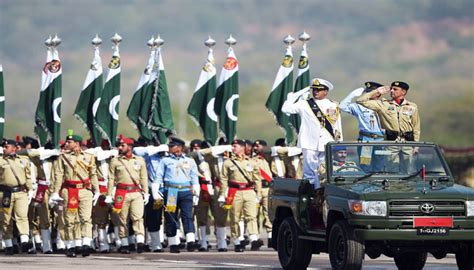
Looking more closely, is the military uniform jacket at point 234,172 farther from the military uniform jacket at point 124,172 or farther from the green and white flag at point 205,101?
the green and white flag at point 205,101

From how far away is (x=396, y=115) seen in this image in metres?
19.8

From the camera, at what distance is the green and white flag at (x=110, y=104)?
2773cm

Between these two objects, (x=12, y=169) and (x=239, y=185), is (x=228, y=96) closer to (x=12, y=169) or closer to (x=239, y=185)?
(x=239, y=185)

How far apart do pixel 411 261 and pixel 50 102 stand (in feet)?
35.1

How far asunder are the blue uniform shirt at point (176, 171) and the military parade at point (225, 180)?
0.02m

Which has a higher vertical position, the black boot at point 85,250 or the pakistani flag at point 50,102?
the pakistani flag at point 50,102

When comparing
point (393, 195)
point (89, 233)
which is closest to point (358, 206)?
point (393, 195)

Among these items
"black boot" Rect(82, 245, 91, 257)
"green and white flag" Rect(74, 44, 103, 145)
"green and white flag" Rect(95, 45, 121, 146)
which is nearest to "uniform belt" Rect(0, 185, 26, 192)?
"black boot" Rect(82, 245, 91, 257)

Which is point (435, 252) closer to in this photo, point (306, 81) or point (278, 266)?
point (278, 266)

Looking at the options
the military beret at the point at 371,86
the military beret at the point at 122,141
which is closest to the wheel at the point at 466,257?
the military beret at the point at 371,86

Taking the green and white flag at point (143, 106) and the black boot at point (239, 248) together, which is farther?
the green and white flag at point (143, 106)

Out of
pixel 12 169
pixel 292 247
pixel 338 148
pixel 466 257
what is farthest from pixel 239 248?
pixel 466 257

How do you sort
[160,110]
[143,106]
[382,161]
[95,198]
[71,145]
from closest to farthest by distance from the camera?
[382,161]
[71,145]
[95,198]
[160,110]
[143,106]

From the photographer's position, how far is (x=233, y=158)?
26.2 metres
